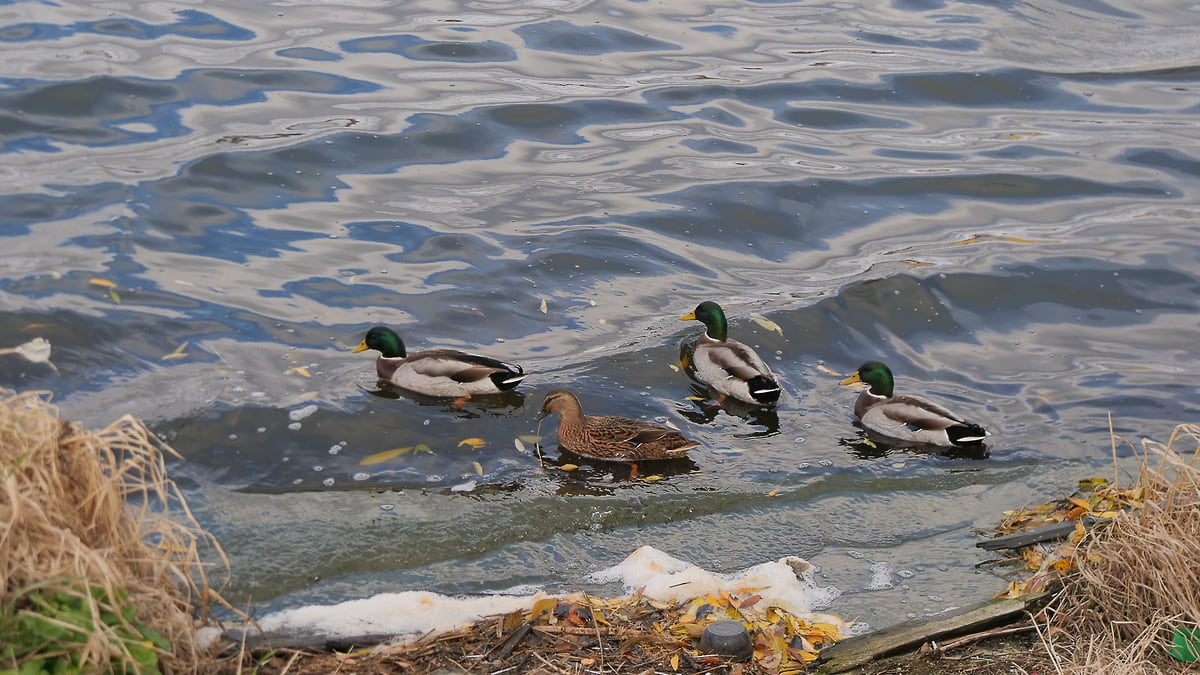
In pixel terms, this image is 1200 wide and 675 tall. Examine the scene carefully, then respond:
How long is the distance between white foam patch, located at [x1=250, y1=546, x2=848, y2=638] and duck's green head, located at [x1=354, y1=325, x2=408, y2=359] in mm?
3379

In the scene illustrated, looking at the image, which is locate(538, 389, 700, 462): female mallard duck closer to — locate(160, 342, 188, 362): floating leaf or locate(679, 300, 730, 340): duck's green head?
locate(679, 300, 730, 340): duck's green head

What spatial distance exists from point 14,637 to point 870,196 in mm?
10550

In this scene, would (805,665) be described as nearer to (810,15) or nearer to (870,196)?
(870,196)

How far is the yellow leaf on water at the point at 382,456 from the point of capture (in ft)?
24.0

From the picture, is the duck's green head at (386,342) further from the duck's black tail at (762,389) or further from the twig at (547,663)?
the twig at (547,663)

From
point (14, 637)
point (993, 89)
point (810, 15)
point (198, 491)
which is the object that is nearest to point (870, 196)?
point (993, 89)

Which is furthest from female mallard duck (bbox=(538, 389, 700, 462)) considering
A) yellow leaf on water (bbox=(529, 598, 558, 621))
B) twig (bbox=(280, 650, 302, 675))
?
twig (bbox=(280, 650, 302, 675))

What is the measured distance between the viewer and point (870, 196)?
1245 centimetres

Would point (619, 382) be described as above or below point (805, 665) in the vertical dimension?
below

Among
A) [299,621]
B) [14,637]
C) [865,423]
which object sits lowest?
[865,423]

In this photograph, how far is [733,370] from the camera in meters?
8.67

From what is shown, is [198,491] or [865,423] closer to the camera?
[198,491]

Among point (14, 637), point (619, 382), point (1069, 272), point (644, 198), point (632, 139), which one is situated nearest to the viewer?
point (14, 637)

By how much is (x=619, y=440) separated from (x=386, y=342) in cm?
205
